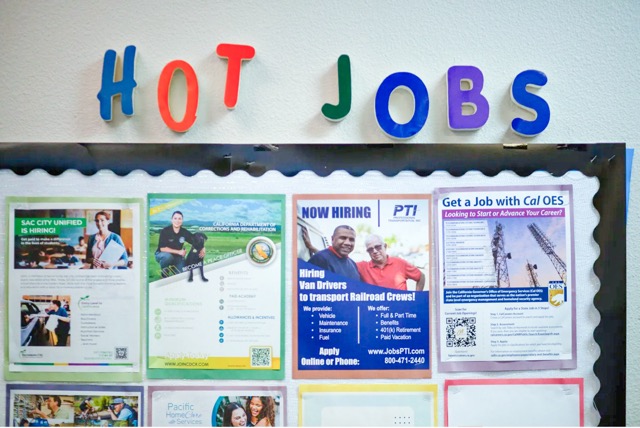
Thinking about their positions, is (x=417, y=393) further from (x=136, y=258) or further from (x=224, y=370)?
(x=136, y=258)

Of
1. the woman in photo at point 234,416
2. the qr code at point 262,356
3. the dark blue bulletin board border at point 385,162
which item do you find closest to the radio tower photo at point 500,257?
the dark blue bulletin board border at point 385,162

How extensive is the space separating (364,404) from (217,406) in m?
0.33

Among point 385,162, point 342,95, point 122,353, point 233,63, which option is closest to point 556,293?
point 385,162

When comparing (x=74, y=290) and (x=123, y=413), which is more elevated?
(x=74, y=290)

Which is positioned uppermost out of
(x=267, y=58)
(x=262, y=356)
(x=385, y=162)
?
(x=267, y=58)

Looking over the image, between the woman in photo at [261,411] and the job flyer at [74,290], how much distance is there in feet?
0.89

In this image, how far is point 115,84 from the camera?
1073 millimetres

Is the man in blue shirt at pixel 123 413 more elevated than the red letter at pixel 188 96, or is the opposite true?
the red letter at pixel 188 96

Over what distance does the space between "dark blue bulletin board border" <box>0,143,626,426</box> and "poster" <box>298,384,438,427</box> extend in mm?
410

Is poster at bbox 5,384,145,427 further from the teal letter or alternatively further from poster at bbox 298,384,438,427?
the teal letter

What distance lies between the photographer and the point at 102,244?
3.59ft

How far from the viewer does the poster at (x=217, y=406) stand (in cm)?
109

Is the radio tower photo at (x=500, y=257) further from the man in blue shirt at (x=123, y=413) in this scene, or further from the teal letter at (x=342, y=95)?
the man in blue shirt at (x=123, y=413)

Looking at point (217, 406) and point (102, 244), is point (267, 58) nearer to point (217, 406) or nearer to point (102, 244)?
point (102, 244)
